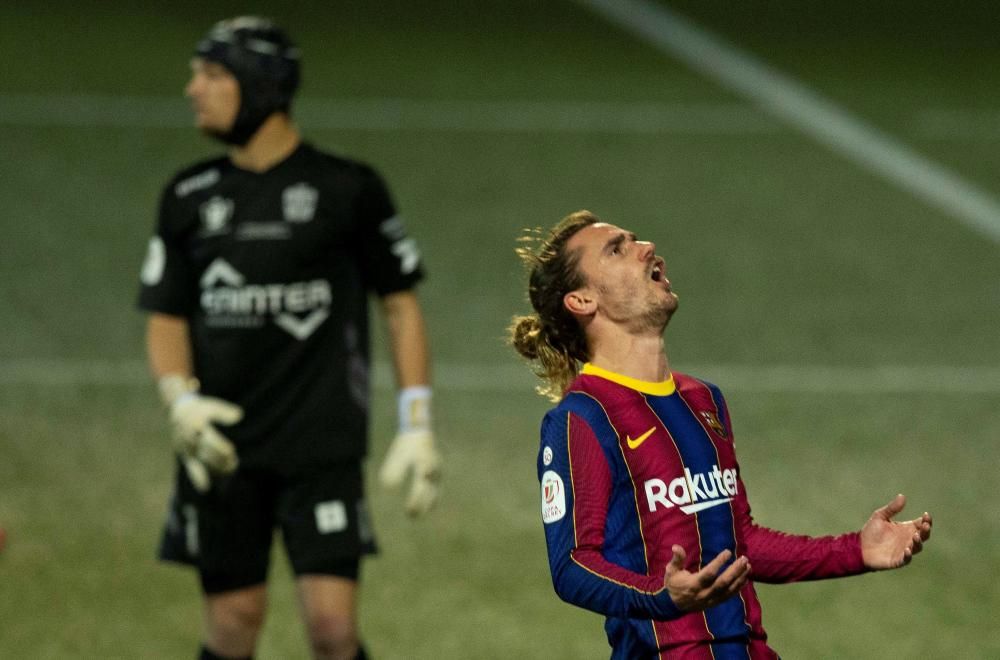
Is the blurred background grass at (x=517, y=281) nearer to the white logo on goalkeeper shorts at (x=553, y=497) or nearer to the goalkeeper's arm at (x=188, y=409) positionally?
the goalkeeper's arm at (x=188, y=409)

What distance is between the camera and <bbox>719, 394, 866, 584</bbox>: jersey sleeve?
4484 millimetres

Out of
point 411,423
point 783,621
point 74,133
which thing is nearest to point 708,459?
point 411,423

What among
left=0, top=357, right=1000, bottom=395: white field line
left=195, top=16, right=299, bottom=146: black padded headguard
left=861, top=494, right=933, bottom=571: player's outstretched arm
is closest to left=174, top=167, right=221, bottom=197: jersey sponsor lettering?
left=195, top=16, right=299, bottom=146: black padded headguard

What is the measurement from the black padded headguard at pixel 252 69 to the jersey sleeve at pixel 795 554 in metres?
2.54

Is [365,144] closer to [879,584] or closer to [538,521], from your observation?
[538,521]

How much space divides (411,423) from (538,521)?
266 cm

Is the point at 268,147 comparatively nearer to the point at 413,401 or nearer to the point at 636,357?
the point at 413,401

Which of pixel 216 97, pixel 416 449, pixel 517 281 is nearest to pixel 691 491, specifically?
pixel 416 449

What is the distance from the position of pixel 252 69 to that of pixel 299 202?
0.48m

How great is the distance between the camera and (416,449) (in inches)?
251

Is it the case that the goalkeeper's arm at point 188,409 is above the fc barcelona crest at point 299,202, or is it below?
below

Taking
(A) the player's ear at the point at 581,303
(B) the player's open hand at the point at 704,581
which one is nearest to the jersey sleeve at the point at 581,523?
(B) the player's open hand at the point at 704,581

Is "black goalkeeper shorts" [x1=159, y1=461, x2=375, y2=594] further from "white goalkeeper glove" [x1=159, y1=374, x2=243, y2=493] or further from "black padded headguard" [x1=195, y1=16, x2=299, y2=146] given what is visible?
"black padded headguard" [x1=195, y1=16, x2=299, y2=146]

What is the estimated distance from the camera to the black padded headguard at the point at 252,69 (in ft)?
21.3
